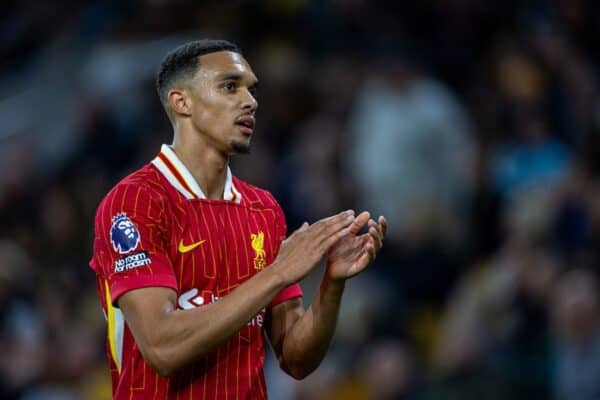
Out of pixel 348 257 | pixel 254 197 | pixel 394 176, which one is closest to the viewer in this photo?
pixel 348 257

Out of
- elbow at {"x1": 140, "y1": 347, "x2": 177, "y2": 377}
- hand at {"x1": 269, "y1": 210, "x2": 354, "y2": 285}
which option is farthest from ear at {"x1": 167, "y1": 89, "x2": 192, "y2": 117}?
elbow at {"x1": 140, "y1": 347, "x2": 177, "y2": 377}

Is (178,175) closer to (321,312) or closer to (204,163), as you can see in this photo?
(204,163)

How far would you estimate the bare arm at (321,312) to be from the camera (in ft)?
14.0

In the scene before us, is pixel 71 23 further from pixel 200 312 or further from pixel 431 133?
pixel 200 312

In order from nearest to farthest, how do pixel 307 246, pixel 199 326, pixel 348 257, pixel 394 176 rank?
pixel 199 326 → pixel 307 246 → pixel 348 257 → pixel 394 176

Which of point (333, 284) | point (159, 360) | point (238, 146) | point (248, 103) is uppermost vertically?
point (248, 103)

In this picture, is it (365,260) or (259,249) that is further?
(259,249)

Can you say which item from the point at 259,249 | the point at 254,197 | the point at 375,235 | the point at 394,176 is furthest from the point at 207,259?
the point at 394,176

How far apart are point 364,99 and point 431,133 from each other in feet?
2.68

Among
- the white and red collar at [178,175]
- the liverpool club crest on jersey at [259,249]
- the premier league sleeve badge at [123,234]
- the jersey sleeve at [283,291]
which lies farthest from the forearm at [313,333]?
the premier league sleeve badge at [123,234]

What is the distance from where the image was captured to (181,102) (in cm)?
452

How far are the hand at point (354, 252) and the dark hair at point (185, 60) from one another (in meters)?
0.81

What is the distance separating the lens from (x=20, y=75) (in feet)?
39.7

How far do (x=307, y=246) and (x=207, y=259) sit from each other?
0.38m
